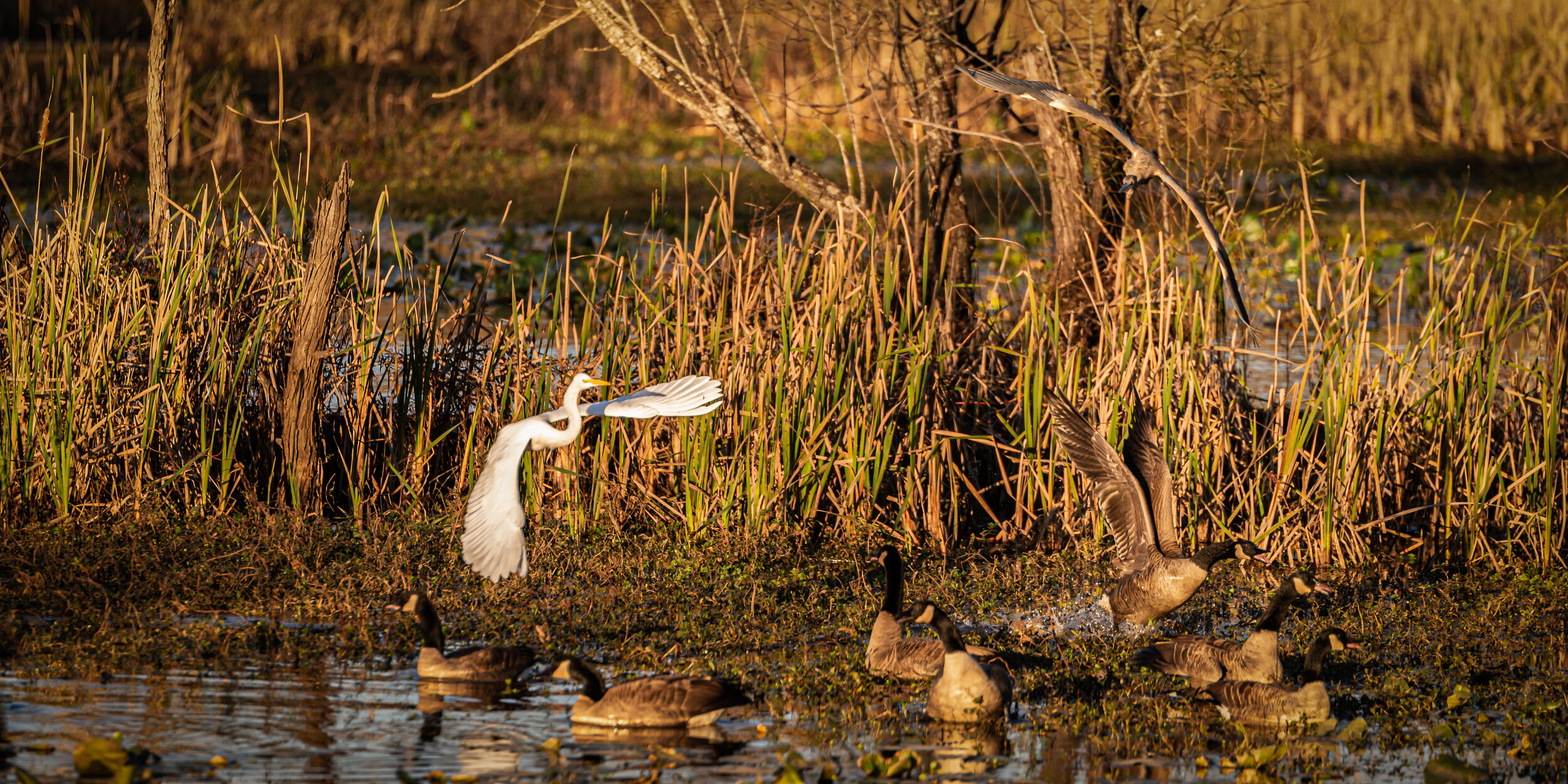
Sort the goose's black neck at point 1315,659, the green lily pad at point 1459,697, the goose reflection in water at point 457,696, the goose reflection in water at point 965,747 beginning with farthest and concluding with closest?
1. the goose's black neck at point 1315,659
2. the green lily pad at point 1459,697
3. the goose reflection in water at point 457,696
4. the goose reflection in water at point 965,747

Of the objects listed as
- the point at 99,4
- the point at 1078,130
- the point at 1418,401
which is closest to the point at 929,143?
the point at 1078,130

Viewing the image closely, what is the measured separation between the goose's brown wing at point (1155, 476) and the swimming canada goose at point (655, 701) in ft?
7.07

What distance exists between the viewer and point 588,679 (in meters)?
5.16

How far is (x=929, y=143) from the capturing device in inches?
349

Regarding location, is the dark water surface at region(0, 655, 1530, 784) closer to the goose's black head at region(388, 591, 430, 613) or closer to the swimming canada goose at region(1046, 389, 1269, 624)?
the goose's black head at region(388, 591, 430, 613)

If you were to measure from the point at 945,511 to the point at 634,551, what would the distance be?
61.6 inches

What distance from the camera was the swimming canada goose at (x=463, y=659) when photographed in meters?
5.39

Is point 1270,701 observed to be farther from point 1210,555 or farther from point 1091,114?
point 1091,114

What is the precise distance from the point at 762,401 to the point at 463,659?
2.27 metres

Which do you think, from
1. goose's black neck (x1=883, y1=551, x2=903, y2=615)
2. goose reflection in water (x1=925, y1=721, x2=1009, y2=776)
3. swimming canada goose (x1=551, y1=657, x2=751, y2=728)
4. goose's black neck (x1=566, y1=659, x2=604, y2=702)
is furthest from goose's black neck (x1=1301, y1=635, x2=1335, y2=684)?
goose's black neck (x1=566, y1=659, x2=604, y2=702)

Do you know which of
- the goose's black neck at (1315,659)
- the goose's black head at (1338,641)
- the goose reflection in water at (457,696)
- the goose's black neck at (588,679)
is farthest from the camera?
the goose's black head at (1338,641)

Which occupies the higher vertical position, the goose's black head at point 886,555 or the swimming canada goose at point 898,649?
the goose's black head at point 886,555

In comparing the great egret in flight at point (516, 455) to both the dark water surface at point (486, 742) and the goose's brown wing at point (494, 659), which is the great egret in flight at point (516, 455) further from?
the dark water surface at point (486, 742)

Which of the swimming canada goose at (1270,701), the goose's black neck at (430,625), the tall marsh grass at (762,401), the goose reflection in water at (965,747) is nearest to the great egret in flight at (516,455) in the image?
the goose's black neck at (430,625)
